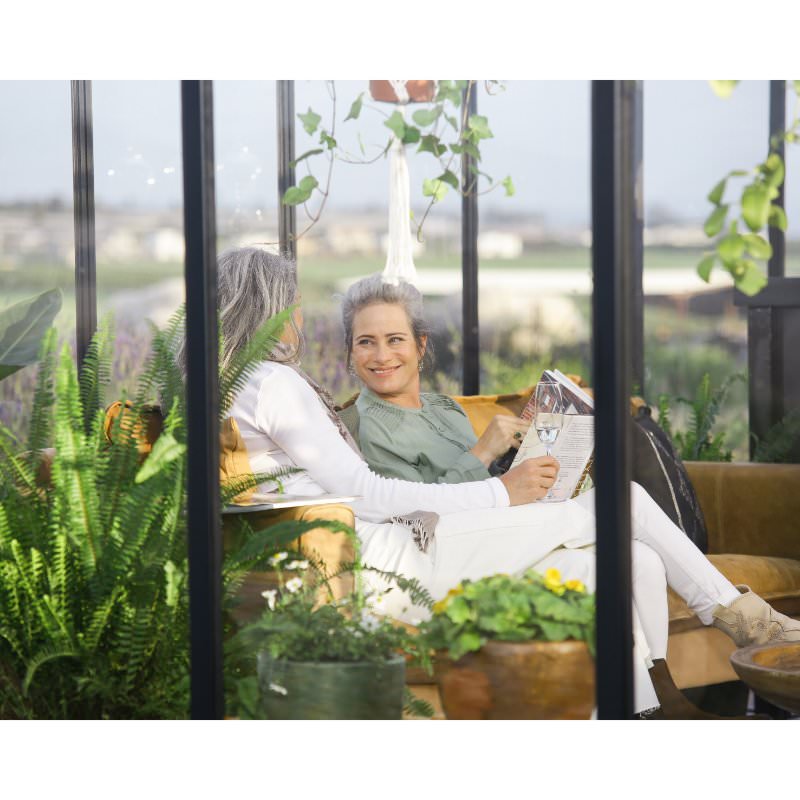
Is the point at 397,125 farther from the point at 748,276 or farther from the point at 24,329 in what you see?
the point at 748,276

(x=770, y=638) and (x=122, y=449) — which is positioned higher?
(x=122, y=449)

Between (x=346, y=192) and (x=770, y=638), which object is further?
(x=346, y=192)

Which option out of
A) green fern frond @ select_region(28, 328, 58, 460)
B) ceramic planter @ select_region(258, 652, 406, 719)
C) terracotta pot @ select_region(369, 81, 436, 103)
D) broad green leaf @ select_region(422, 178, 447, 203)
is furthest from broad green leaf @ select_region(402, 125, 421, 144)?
ceramic planter @ select_region(258, 652, 406, 719)

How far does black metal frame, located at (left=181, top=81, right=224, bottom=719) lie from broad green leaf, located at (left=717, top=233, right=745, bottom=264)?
89 cm

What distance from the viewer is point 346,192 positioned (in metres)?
4.34

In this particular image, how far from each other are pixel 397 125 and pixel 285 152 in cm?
45

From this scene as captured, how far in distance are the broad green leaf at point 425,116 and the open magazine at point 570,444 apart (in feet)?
3.54

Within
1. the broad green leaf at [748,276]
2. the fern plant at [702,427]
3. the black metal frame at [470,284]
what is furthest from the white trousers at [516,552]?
the fern plant at [702,427]

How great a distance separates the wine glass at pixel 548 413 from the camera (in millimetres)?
3059
